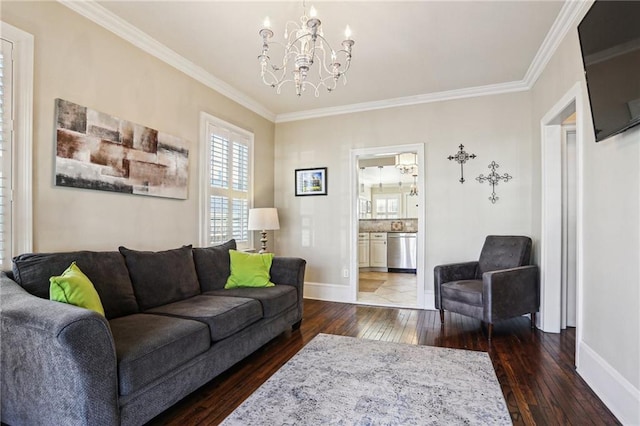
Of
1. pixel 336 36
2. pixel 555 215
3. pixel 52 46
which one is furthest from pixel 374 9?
pixel 555 215

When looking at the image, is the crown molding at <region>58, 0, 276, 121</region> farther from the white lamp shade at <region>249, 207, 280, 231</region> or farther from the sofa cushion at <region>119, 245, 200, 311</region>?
the sofa cushion at <region>119, 245, 200, 311</region>

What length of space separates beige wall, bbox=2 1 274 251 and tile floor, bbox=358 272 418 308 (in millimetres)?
2773

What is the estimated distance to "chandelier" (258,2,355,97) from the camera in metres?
1.99

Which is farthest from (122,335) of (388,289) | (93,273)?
(388,289)

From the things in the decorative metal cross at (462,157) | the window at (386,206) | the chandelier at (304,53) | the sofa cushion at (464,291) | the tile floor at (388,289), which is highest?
the chandelier at (304,53)

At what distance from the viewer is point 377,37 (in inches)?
118

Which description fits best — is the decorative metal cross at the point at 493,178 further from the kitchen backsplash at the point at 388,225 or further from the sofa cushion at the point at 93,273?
the kitchen backsplash at the point at 388,225

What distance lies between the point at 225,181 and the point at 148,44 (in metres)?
1.62

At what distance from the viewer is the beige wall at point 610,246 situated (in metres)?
1.84

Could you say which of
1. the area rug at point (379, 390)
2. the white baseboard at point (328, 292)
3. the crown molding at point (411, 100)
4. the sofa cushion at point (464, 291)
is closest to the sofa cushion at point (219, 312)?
the area rug at point (379, 390)

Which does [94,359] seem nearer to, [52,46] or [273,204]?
[52,46]

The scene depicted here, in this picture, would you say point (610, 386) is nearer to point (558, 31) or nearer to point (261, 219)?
point (558, 31)

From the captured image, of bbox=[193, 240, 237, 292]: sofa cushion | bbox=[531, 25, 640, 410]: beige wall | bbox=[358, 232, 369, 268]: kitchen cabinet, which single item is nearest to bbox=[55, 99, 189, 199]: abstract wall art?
bbox=[193, 240, 237, 292]: sofa cushion

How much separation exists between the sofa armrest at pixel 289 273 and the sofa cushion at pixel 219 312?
72cm
